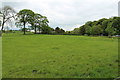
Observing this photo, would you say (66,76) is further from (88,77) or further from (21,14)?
(21,14)

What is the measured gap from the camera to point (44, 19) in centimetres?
3681

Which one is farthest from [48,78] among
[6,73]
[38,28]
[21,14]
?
[38,28]

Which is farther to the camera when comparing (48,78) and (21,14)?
(21,14)

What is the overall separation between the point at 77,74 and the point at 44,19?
34.8 m

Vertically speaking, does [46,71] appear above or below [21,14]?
below

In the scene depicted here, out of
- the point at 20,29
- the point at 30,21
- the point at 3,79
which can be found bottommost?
the point at 3,79

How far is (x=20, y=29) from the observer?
1188 inches

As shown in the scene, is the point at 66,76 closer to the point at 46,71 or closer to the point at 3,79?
the point at 46,71

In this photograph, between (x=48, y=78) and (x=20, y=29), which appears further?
(x=20, y=29)

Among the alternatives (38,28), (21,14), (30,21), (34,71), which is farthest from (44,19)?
(34,71)

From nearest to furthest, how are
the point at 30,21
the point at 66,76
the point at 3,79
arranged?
the point at 3,79 → the point at 66,76 → the point at 30,21

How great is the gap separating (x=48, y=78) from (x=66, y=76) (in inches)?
22.5

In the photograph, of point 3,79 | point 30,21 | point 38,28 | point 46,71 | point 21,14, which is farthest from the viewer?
point 38,28

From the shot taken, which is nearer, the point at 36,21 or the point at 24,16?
the point at 24,16
